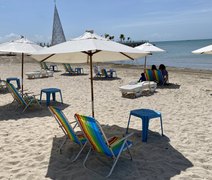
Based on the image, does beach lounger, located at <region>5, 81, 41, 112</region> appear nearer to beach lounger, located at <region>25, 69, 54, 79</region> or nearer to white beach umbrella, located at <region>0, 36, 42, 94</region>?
white beach umbrella, located at <region>0, 36, 42, 94</region>

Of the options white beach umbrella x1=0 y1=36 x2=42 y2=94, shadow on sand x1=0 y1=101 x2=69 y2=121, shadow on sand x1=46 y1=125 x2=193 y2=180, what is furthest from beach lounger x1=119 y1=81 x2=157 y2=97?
shadow on sand x1=46 y1=125 x2=193 y2=180

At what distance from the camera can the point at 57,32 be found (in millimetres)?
50844

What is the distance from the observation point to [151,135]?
528 centimetres

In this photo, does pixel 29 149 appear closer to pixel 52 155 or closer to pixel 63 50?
pixel 52 155

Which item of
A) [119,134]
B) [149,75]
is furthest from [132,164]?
[149,75]

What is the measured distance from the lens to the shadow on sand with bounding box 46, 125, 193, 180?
369 centimetres

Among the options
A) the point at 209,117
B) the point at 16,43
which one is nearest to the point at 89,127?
the point at 209,117

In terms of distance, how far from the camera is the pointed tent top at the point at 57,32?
165ft

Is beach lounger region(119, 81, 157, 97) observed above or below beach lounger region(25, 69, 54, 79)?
below

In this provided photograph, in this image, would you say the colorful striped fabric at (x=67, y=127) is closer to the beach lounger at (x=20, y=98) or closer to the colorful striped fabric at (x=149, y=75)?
the beach lounger at (x=20, y=98)

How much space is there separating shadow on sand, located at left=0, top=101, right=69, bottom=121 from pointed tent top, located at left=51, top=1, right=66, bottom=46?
43.5 meters

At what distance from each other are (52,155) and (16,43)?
4.39m

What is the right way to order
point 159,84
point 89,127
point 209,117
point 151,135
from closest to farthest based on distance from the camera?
1. point 89,127
2. point 151,135
3. point 209,117
4. point 159,84

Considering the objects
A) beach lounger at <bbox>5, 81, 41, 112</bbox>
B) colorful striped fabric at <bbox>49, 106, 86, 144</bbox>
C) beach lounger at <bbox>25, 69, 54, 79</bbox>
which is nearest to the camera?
colorful striped fabric at <bbox>49, 106, 86, 144</bbox>
